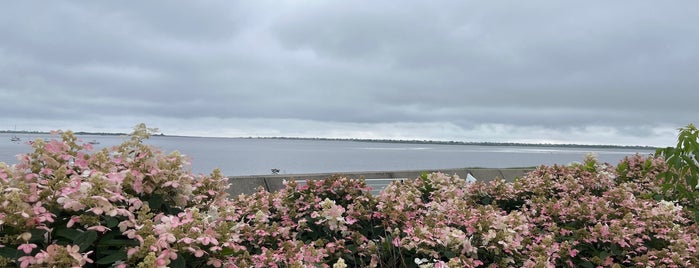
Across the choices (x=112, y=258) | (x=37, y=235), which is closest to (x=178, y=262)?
(x=112, y=258)

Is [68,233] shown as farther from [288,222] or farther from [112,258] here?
[288,222]

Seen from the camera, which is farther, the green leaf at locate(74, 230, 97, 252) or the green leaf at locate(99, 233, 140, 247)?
the green leaf at locate(99, 233, 140, 247)

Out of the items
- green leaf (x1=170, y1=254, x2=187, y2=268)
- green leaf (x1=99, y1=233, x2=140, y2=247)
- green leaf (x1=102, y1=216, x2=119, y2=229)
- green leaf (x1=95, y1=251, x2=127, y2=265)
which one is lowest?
green leaf (x1=170, y1=254, x2=187, y2=268)

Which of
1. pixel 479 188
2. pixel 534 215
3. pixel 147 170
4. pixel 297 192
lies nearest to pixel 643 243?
pixel 534 215

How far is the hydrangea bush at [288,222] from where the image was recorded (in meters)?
2.01

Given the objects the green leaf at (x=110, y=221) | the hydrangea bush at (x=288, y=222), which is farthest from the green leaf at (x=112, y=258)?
the green leaf at (x=110, y=221)

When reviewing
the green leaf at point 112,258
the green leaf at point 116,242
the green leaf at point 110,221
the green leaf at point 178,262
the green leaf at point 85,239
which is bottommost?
the green leaf at point 178,262

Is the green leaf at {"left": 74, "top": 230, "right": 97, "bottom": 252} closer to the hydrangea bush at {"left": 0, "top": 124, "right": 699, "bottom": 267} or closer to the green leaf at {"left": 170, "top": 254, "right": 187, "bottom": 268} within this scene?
the hydrangea bush at {"left": 0, "top": 124, "right": 699, "bottom": 267}

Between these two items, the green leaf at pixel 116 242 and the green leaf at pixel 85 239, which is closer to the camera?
the green leaf at pixel 85 239

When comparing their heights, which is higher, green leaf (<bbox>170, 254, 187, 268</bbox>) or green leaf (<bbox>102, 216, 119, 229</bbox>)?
green leaf (<bbox>102, 216, 119, 229</bbox>)

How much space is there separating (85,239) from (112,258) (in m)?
0.13

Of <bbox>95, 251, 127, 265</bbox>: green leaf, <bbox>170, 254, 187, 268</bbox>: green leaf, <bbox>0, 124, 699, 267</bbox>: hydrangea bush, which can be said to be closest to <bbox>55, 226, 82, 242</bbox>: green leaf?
<bbox>0, 124, 699, 267</bbox>: hydrangea bush

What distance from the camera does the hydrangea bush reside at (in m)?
2.01

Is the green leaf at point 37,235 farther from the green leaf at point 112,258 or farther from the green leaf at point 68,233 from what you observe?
the green leaf at point 112,258
